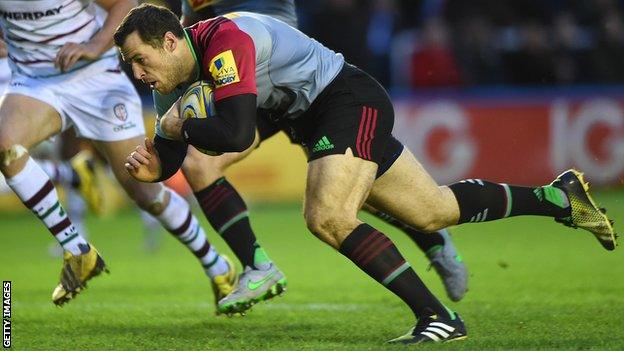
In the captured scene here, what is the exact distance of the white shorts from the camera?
714cm

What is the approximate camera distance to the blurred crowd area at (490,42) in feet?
52.5

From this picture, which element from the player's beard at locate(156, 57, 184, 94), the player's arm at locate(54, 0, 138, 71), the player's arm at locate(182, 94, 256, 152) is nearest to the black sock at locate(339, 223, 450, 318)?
the player's arm at locate(182, 94, 256, 152)

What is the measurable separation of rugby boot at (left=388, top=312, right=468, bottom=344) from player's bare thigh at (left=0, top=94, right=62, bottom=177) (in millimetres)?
Answer: 2483

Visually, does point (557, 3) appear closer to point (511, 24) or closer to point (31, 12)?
point (511, 24)

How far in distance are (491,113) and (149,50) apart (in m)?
10.5

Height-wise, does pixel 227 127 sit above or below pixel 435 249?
above

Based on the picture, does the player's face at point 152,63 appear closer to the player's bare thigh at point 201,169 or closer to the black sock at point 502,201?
the player's bare thigh at point 201,169

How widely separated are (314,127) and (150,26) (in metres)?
1.01

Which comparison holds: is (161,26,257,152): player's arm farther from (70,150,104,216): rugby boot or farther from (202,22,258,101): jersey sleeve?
(70,150,104,216): rugby boot

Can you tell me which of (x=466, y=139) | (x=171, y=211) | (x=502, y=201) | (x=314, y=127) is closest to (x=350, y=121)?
(x=314, y=127)

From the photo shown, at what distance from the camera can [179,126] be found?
5551mm

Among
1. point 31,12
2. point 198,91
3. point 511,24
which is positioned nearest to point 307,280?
point 31,12

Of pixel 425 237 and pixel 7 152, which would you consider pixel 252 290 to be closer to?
pixel 425 237

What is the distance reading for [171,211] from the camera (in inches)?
286
